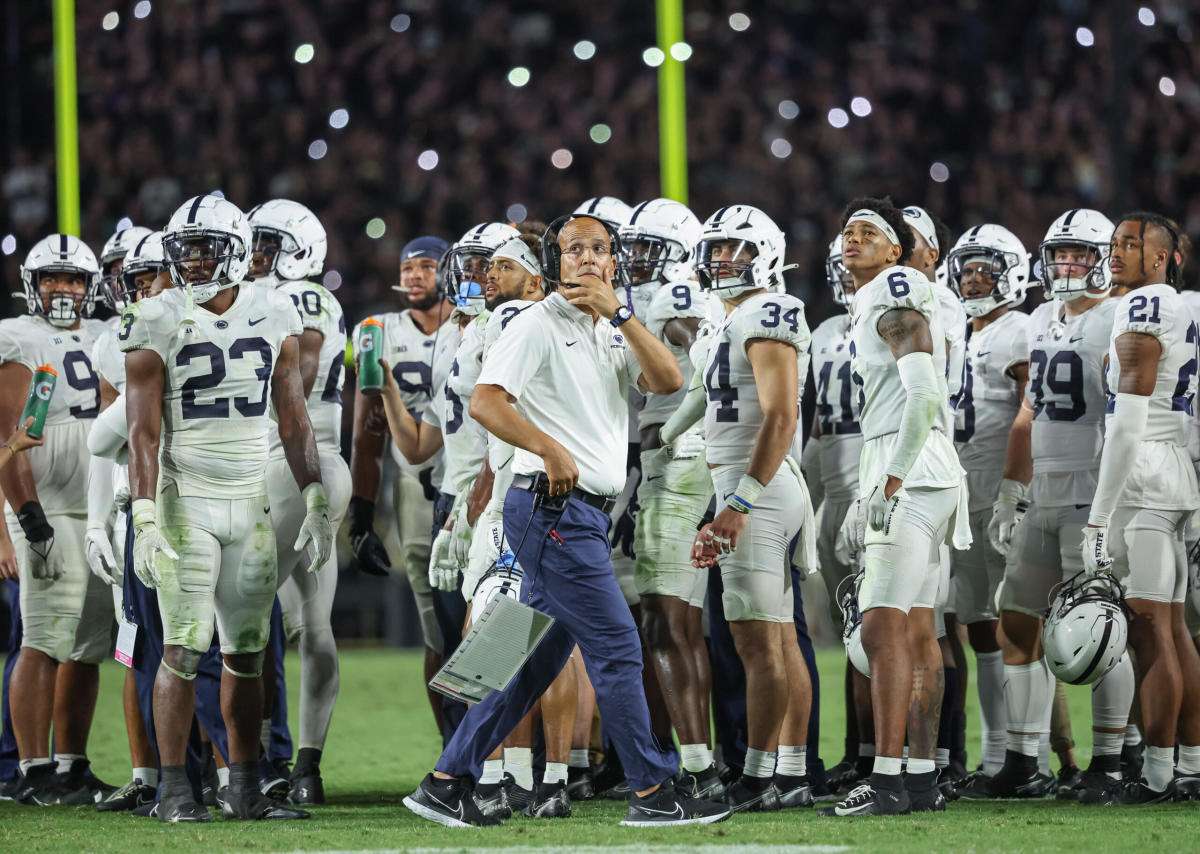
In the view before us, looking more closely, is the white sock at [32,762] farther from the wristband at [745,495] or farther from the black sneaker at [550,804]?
the wristband at [745,495]

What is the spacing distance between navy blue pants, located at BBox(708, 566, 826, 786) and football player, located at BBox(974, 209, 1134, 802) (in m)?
0.75

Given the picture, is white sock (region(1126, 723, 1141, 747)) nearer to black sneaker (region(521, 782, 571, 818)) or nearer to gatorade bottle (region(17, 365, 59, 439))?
black sneaker (region(521, 782, 571, 818))

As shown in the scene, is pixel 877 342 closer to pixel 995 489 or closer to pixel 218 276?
pixel 995 489

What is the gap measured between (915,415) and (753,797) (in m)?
1.40

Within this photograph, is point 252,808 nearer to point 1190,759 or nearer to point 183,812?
point 183,812

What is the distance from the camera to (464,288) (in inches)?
250

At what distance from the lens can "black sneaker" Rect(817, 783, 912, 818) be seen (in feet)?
16.4

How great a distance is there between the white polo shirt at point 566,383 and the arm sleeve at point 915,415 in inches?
34.1

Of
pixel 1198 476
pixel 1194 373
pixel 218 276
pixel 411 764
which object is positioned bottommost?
pixel 411 764

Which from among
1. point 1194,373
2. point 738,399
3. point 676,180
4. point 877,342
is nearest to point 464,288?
point 738,399

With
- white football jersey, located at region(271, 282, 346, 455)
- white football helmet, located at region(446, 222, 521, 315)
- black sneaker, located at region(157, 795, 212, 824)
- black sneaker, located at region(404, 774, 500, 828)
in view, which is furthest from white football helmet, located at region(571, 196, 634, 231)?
black sneaker, located at region(157, 795, 212, 824)

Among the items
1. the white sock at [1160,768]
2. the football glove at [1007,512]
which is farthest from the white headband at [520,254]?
the white sock at [1160,768]

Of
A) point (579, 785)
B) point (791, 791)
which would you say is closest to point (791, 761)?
point (791, 791)

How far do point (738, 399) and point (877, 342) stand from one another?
538 mm
